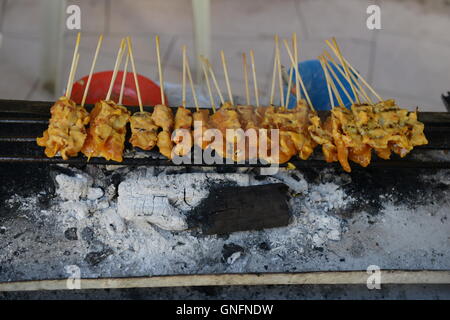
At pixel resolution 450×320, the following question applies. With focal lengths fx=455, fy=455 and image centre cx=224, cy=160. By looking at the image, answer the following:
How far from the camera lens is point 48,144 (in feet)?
10.2

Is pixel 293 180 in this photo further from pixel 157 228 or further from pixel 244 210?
pixel 157 228

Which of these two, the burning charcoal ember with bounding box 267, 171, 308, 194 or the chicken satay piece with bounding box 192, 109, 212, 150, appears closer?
the chicken satay piece with bounding box 192, 109, 212, 150

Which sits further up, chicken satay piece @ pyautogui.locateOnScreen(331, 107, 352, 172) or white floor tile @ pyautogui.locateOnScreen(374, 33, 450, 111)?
white floor tile @ pyautogui.locateOnScreen(374, 33, 450, 111)

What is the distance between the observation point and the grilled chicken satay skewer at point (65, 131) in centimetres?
308

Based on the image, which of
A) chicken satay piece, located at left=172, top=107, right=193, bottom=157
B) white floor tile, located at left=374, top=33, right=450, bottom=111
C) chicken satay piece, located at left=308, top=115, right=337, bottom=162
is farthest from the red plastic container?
white floor tile, located at left=374, top=33, right=450, bottom=111

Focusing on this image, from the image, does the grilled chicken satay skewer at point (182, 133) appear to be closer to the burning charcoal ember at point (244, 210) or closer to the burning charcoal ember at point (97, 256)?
the burning charcoal ember at point (244, 210)

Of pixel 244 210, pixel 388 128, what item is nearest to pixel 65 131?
pixel 244 210

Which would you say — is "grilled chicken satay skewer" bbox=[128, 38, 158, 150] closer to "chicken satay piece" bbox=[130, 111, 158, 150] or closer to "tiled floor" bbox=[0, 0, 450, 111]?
"chicken satay piece" bbox=[130, 111, 158, 150]

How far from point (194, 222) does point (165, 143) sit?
1.95ft

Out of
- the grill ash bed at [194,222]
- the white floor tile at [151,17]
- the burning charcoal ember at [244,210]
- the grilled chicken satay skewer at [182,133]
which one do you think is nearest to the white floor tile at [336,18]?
the white floor tile at [151,17]

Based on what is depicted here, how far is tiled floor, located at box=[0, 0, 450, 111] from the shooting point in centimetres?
642

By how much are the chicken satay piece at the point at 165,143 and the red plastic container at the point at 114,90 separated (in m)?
1.11

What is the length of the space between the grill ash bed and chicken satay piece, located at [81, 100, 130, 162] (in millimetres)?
88

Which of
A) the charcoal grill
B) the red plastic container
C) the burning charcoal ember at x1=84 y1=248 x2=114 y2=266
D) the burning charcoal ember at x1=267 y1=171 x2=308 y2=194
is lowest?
the burning charcoal ember at x1=84 y1=248 x2=114 y2=266
